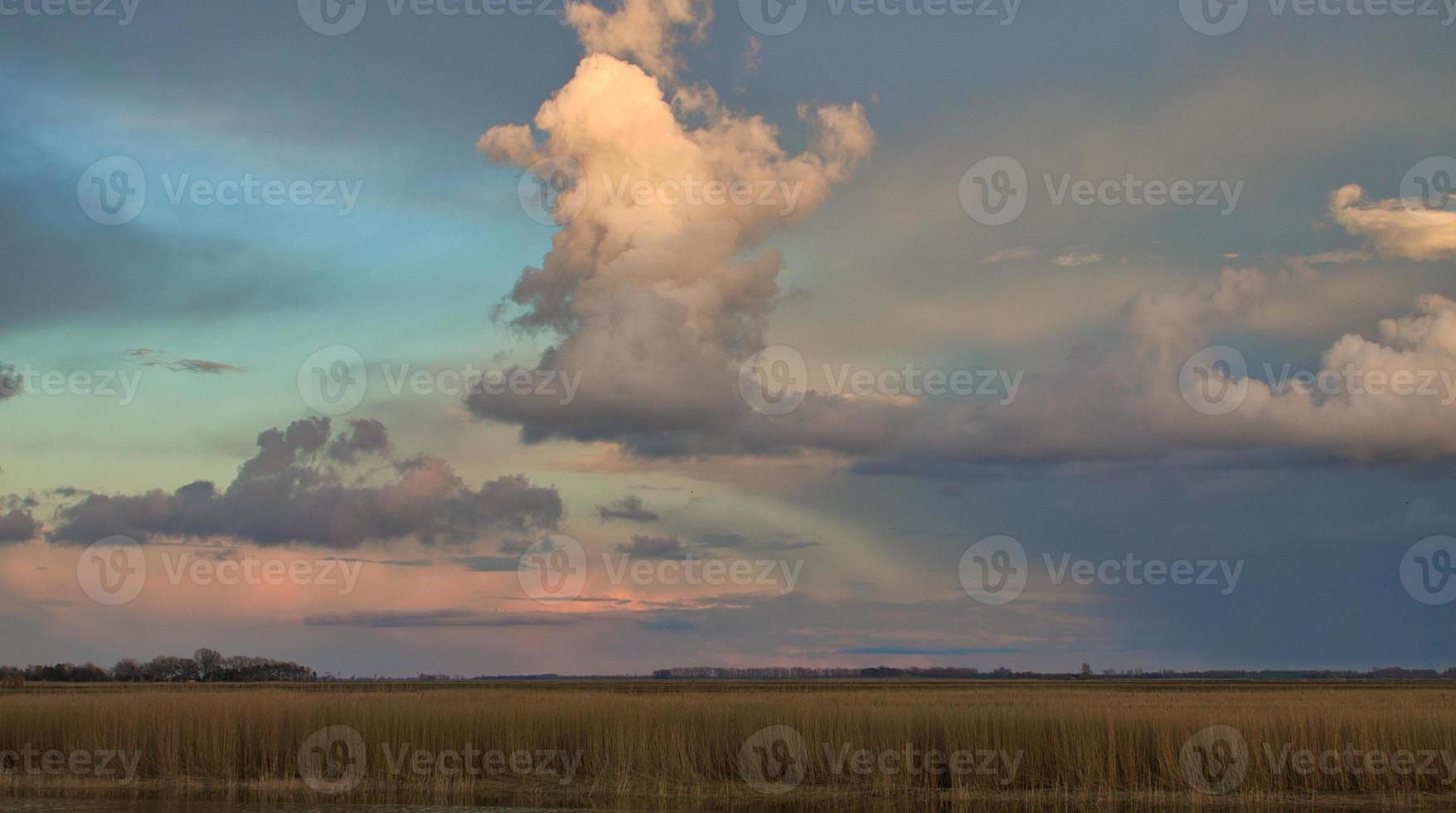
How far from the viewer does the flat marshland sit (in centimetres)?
2603

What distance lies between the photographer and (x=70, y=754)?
3108 cm

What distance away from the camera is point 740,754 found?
1117 inches

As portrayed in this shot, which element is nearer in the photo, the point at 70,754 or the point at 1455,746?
the point at 1455,746

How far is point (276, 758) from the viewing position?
29.7 meters

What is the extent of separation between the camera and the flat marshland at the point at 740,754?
2603cm

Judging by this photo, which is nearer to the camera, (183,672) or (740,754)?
(740,754)

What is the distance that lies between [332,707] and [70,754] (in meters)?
7.43

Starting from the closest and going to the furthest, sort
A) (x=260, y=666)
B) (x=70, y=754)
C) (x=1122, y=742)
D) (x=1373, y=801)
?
1. (x=1373, y=801)
2. (x=1122, y=742)
3. (x=70, y=754)
4. (x=260, y=666)

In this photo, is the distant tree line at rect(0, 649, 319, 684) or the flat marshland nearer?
the flat marshland

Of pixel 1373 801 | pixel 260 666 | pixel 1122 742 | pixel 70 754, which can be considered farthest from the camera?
pixel 260 666

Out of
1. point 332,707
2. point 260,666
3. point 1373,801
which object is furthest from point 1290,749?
point 260,666

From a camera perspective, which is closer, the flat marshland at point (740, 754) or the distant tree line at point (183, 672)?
the flat marshland at point (740, 754)

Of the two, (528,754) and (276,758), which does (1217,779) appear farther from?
(276,758)

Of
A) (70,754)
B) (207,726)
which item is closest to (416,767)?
(207,726)
